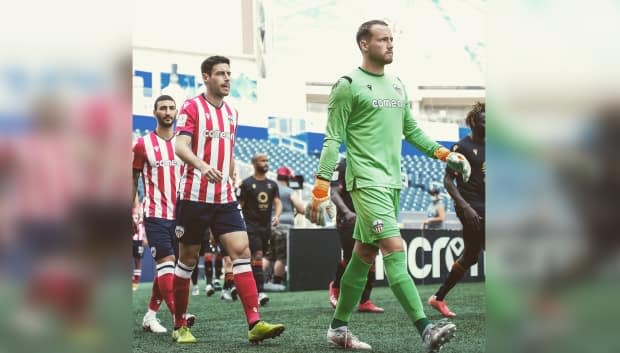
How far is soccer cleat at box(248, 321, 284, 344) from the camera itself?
17.1ft

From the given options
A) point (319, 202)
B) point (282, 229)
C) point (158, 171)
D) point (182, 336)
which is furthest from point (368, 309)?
point (282, 229)

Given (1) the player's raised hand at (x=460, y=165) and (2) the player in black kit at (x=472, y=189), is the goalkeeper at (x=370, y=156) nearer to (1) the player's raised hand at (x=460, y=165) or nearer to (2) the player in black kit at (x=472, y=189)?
(1) the player's raised hand at (x=460, y=165)

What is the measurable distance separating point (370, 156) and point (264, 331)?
1.37 m

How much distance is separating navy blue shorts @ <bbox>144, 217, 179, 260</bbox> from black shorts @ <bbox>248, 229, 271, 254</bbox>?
3757 millimetres

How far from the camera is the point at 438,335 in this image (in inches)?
161

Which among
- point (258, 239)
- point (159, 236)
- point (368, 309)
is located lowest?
point (368, 309)

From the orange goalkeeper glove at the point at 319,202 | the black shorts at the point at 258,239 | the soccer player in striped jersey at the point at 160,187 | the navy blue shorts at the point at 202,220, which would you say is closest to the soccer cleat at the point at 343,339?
the orange goalkeeper glove at the point at 319,202

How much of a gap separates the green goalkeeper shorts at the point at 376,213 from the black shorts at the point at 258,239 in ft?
18.7

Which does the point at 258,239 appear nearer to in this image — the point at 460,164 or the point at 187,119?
the point at 187,119

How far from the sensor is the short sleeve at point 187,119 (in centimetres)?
546
